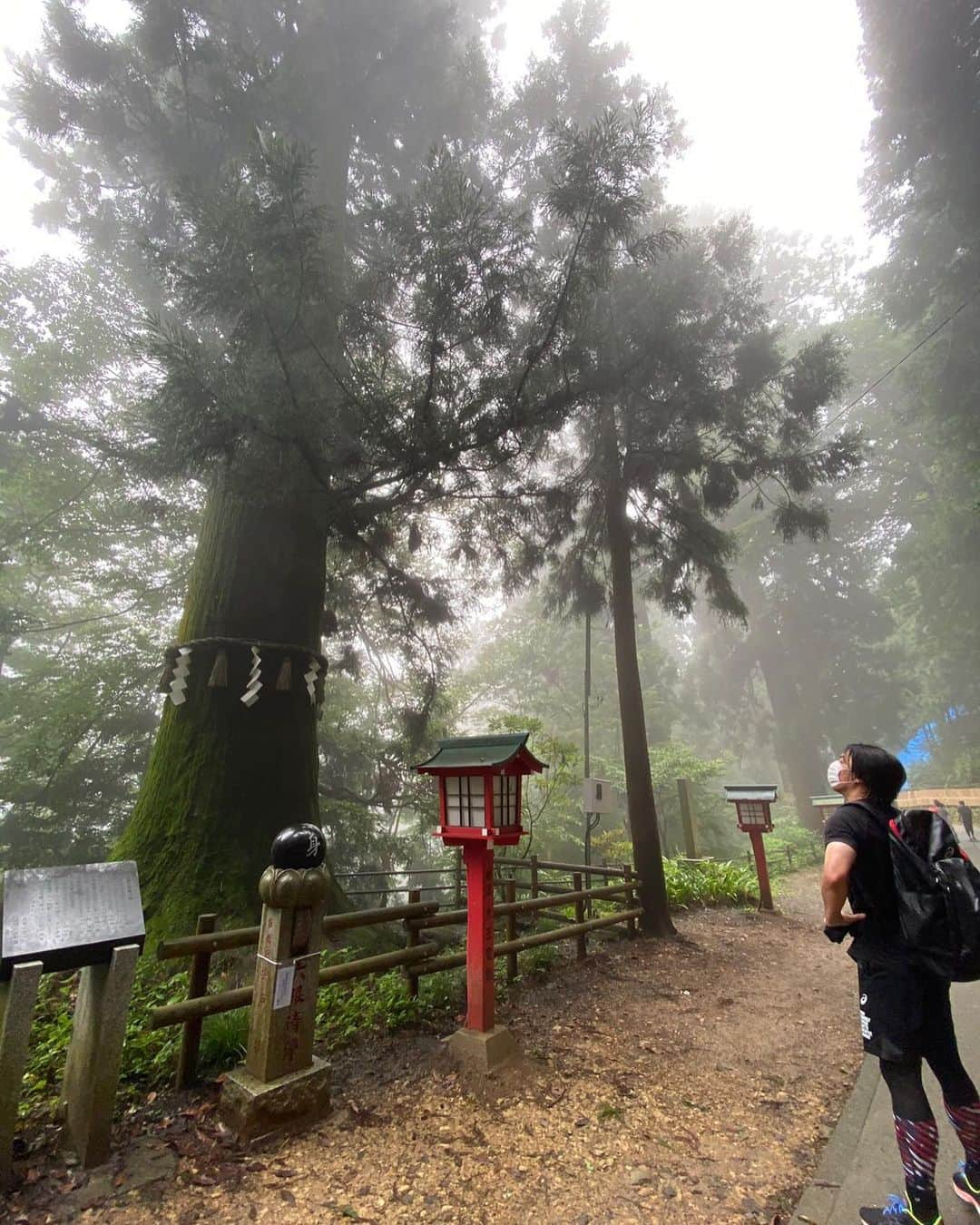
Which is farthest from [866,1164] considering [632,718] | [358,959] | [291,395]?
[291,395]

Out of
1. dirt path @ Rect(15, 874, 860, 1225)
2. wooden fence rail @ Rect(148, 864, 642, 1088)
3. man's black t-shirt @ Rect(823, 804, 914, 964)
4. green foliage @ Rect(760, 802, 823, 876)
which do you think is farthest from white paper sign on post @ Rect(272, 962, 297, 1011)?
green foliage @ Rect(760, 802, 823, 876)

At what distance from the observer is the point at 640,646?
21.6 m

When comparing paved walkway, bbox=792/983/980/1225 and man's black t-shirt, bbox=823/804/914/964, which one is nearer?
man's black t-shirt, bbox=823/804/914/964

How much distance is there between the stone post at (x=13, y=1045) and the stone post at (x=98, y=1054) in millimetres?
258

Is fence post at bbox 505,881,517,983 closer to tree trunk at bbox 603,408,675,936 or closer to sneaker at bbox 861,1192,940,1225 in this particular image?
tree trunk at bbox 603,408,675,936

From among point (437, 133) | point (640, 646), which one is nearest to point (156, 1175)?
point (437, 133)

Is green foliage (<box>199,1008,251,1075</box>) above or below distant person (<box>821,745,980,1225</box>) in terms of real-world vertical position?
below

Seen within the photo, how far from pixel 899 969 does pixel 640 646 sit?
19.9 metres

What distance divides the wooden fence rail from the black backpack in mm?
2811

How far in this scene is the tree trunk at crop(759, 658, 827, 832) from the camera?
22.8 meters

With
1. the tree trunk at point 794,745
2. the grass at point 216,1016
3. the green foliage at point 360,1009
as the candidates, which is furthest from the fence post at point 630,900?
the tree trunk at point 794,745

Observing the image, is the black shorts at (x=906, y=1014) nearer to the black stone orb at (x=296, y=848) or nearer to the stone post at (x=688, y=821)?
the black stone orb at (x=296, y=848)

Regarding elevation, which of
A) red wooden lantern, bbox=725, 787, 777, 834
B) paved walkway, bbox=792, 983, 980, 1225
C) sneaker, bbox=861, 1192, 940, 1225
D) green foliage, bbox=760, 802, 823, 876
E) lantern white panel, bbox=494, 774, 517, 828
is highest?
lantern white panel, bbox=494, 774, 517, 828

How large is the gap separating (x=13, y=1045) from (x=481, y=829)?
2388mm
